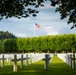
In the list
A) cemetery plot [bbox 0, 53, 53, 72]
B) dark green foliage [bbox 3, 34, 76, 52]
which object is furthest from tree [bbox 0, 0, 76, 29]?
dark green foliage [bbox 3, 34, 76, 52]

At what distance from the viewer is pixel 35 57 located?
110ft

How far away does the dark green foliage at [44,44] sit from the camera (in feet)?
289

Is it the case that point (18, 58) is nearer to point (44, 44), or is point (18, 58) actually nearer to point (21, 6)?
point (21, 6)

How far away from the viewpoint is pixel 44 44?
93.9 meters

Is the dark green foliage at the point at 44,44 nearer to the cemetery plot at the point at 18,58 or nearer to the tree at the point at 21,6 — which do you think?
the cemetery plot at the point at 18,58

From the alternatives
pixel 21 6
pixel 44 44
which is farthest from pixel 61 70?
pixel 44 44

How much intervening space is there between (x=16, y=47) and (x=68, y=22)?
80545 millimetres

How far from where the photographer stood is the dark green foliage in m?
88.2

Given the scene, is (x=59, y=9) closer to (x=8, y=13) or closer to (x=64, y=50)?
(x=8, y=13)

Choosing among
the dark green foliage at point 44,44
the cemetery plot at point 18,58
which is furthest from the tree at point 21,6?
the dark green foliage at point 44,44

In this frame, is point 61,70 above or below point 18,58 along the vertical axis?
below

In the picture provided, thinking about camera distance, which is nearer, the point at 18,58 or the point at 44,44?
the point at 18,58

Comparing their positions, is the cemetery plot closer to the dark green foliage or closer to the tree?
the tree

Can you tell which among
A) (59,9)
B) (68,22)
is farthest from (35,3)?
(68,22)
